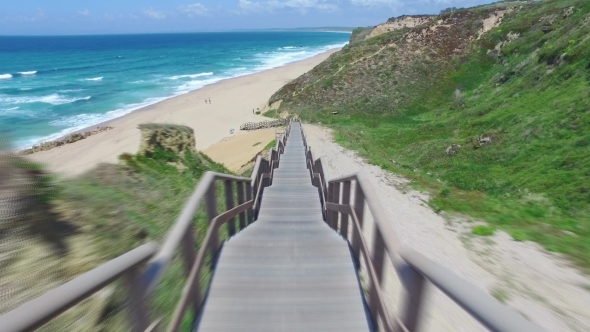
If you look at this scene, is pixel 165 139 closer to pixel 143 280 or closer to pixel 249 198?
pixel 249 198

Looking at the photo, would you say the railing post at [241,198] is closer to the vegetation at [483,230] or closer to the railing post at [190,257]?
the railing post at [190,257]

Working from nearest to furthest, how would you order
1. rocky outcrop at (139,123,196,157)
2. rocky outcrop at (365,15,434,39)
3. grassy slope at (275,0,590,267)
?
grassy slope at (275,0,590,267) < rocky outcrop at (139,123,196,157) < rocky outcrop at (365,15,434,39)

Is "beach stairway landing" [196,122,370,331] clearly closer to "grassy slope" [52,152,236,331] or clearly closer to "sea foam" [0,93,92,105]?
"grassy slope" [52,152,236,331]

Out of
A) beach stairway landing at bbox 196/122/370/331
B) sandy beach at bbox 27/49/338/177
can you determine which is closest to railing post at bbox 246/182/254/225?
beach stairway landing at bbox 196/122/370/331

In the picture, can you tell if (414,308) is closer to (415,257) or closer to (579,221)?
(415,257)

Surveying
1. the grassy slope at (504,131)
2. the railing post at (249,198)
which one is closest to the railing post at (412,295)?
the railing post at (249,198)

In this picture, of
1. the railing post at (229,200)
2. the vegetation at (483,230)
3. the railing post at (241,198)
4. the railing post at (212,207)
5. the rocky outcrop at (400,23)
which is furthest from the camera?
the rocky outcrop at (400,23)
